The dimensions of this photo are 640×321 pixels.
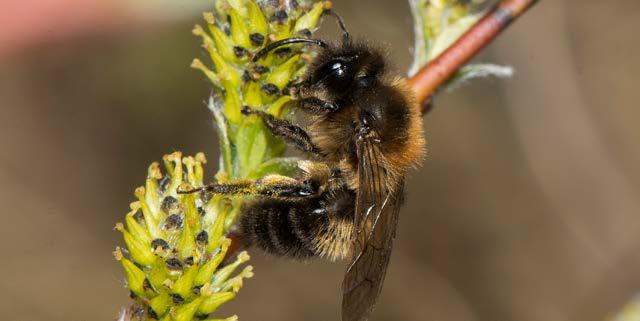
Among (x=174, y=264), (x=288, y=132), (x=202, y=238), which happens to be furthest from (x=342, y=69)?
(x=174, y=264)

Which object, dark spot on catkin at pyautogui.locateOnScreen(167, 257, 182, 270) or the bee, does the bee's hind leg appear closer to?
the bee

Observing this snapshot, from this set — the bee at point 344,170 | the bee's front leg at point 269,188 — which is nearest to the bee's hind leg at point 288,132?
the bee at point 344,170

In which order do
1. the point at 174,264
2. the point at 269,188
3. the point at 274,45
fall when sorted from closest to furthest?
1. the point at 174,264
2. the point at 274,45
3. the point at 269,188

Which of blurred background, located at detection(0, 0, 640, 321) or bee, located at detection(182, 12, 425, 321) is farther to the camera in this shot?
blurred background, located at detection(0, 0, 640, 321)

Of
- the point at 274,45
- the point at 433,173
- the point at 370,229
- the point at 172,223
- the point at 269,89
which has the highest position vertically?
the point at 274,45

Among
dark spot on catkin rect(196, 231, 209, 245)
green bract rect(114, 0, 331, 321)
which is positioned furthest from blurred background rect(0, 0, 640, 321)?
dark spot on catkin rect(196, 231, 209, 245)

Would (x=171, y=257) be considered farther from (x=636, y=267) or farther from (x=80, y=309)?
(x=636, y=267)

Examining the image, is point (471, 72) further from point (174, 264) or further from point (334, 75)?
point (174, 264)

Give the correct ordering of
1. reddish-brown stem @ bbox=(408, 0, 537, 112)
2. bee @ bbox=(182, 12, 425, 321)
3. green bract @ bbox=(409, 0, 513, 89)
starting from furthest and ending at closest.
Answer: green bract @ bbox=(409, 0, 513, 89) < reddish-brown stem @ bbox=(408, 0, 537, 112) < bee @ bbox=(182, 12, 425, 321)
